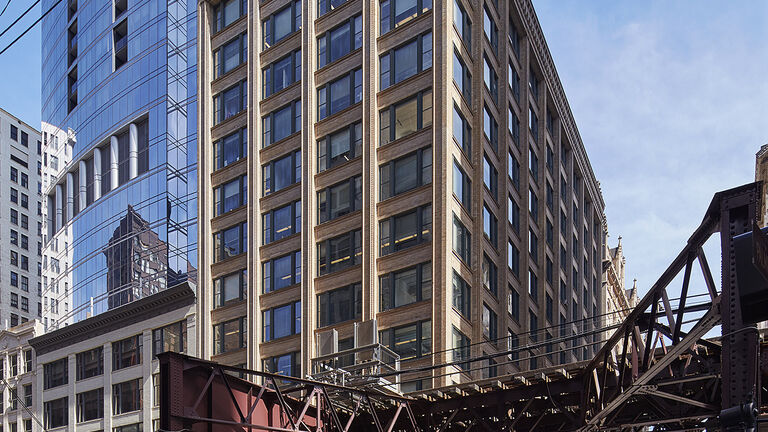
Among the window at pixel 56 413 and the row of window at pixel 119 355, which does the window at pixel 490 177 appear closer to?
the row of window at pixel 119 355

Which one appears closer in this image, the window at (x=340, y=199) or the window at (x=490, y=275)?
the window at (x=340, y=199)

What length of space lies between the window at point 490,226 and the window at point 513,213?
2.20 m

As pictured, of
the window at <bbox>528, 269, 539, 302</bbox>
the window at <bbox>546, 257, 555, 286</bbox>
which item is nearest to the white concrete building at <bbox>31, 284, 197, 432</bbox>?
the window at <bbox>528, 269, 539, 302</bbox>

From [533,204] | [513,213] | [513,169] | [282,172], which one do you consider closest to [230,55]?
[282,172]

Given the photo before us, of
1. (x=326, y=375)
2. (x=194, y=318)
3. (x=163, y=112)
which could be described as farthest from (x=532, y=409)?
(x=163, y=112)

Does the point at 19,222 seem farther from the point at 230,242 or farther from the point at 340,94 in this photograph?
the point at 340,94

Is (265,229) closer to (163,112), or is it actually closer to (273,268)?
(273,268)

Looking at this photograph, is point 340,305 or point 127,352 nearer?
point 340,305

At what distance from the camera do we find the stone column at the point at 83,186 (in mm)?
72812

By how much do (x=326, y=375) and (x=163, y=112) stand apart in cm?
3646

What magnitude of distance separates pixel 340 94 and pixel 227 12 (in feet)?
46.1

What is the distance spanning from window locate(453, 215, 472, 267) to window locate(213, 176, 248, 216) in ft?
48.9

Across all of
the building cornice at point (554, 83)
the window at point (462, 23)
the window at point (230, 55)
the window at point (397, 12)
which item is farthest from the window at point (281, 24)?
the building cornice at point (554, 83)

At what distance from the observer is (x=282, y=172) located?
5278cm
